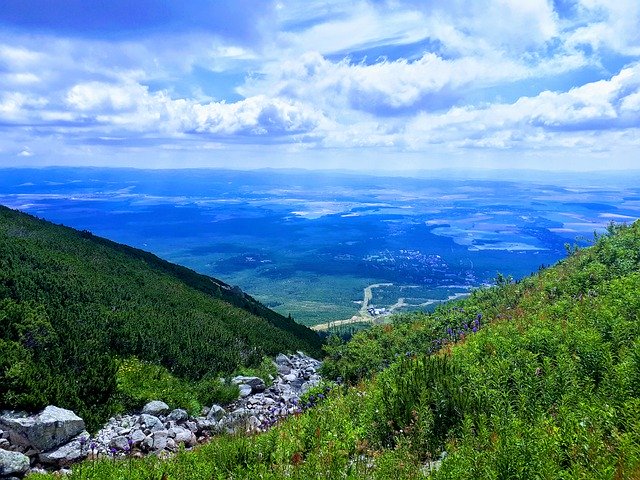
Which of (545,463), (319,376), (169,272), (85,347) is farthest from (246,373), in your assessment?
(169,272)

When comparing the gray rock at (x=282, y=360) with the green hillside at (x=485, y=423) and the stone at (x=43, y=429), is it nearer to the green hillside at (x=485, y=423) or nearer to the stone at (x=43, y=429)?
the green hillside at (x=485, y=423)

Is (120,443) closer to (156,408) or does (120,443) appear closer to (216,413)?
(156,408)

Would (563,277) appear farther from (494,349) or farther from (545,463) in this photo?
(545,463)

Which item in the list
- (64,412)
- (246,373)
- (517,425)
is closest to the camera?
(517,425)

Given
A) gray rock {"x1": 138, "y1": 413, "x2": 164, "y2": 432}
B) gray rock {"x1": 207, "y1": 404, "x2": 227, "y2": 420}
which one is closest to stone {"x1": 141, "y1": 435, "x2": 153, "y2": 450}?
gray rock {"x1": 138, "y1": 413, "x2": 164, "y2": 432}

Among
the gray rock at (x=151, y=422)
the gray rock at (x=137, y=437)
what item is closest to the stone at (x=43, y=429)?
the gray rock at (x=137, y=437)
